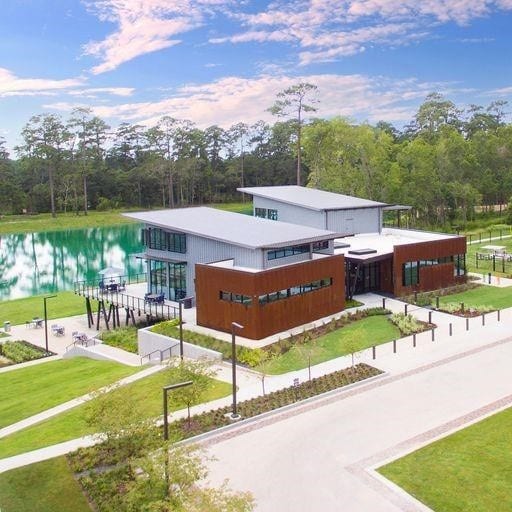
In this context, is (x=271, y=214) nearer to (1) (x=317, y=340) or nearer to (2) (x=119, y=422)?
(1) (x=317, y=340)

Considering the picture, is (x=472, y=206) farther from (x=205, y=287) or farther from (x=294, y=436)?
(x=294, y=436)

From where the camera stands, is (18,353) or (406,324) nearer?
(406,324)

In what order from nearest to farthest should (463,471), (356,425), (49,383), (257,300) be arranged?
(463,471) < (356,425) < (49,383) < (257,300)

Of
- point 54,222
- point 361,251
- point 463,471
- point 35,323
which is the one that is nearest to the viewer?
point 463,471

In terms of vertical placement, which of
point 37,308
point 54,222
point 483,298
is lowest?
point 37,308

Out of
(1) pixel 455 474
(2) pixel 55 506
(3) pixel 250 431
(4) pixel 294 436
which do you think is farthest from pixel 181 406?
(1) pixel 455 474

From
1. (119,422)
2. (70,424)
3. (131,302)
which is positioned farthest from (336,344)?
(119,422)
